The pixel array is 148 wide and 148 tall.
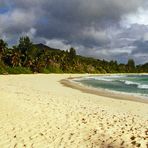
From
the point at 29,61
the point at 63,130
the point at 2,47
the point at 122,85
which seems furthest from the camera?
the point at 29,61

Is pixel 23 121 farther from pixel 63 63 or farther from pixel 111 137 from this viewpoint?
pixel 63 63

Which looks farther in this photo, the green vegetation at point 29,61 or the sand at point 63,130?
the green vegetation at point 29,61

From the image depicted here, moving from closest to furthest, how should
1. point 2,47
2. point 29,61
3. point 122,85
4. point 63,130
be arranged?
point 63,130, point 122,85, point 2,47, point 29,61

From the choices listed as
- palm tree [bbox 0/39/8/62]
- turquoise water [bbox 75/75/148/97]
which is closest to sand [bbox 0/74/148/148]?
turquoise water [bbox 75/75/148/97]

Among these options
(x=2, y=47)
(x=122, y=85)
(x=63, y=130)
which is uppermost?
(x=2, y=47)

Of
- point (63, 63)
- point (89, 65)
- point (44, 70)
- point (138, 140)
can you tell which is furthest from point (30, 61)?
point (138, 140)

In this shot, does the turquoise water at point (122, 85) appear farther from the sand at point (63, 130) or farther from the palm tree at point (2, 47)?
the palm tree at point (2, 47)

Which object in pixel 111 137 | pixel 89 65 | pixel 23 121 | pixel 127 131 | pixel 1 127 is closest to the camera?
pixel 111 137

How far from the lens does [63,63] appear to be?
146m

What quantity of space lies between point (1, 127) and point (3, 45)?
9076 centimetres

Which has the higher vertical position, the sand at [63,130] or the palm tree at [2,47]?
the palm tree at [2,47]

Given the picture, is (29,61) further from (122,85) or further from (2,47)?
(122,85)

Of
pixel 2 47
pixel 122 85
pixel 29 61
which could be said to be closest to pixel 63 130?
pixel 122 85

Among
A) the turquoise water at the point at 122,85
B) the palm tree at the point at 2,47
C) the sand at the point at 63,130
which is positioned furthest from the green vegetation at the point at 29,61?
the sand at the point at 63,130
